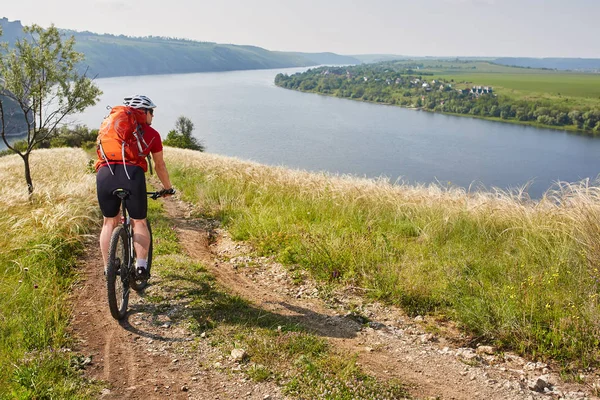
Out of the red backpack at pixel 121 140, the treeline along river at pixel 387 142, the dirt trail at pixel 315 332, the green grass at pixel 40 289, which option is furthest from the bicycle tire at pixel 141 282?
the treeline along river at pixel 387 142

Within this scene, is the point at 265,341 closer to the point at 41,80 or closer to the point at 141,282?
the point at 141,282

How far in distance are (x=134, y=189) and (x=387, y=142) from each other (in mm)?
79239

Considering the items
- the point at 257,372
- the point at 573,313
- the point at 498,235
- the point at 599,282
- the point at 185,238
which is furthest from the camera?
the point at 185,238

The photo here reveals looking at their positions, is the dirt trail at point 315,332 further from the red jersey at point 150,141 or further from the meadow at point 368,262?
the red jersey at point 150,141

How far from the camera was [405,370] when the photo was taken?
3545 mm

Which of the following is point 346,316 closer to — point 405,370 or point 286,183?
point 405,370

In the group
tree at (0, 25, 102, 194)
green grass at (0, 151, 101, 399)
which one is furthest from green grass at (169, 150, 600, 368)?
tree at (0, 25, 102, 194)

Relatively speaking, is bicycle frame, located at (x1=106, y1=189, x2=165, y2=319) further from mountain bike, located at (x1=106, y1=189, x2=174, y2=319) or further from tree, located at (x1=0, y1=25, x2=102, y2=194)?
tree, located at (x1=0, y1=25, x2=102, y2=194)

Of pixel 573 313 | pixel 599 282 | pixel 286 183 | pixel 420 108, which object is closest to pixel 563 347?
pixel 573 313

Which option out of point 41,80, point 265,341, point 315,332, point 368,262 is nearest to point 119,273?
point 265,341

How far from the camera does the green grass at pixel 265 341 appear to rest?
10.4 feet

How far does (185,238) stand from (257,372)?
14.8 ft

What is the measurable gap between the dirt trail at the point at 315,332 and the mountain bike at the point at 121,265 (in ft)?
0.64

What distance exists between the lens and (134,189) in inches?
156
